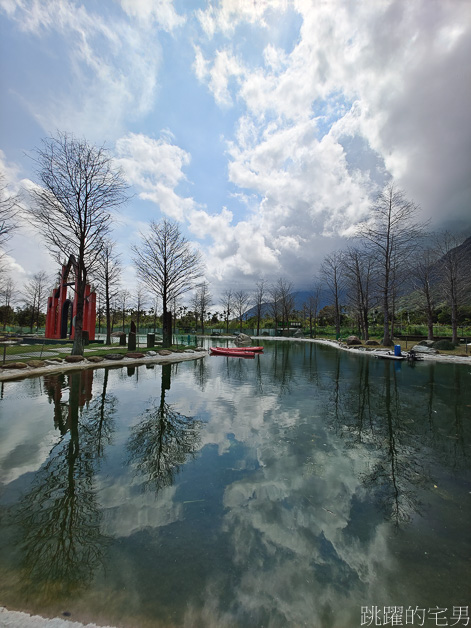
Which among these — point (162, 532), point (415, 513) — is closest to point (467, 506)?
point (415, 513)

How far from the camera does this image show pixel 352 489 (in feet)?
13.0

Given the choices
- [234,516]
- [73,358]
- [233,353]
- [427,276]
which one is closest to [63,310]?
[73,358]

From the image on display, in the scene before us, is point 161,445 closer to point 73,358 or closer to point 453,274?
point 73,358

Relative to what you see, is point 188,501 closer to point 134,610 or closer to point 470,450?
point 134,610

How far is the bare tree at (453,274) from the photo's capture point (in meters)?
25.9

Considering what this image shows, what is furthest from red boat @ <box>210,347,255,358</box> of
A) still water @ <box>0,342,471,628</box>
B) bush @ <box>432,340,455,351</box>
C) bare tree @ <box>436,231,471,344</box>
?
bare tree @ <box>436,231,471,344</box>

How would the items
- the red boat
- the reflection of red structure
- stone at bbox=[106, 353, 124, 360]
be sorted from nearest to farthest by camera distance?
stone at bbox=[106, 353, 124, 360] < the red boat < the reflection of red structure

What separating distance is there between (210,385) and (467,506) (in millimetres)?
8417

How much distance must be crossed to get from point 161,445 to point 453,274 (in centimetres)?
3173

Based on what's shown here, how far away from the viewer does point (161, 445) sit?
5305mm

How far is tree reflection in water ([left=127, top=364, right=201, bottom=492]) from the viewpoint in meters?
4.31

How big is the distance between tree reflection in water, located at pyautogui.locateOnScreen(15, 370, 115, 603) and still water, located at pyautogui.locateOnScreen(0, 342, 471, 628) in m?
0.02

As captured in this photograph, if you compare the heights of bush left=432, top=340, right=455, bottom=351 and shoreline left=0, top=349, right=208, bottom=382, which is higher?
bush left=432, top=340, right=455, bottom=351

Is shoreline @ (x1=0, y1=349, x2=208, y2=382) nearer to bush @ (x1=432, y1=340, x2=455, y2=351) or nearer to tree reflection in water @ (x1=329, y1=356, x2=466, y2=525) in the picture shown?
tree reflection in water @ (x1=329, y1=356, x2=466, y2=525)
